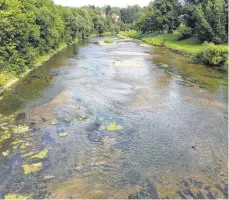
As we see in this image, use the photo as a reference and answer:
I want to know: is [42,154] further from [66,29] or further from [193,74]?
[66,29]

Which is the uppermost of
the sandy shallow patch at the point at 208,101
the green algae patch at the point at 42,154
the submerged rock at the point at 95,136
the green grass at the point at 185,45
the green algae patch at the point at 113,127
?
the green grass at the point at 185,45

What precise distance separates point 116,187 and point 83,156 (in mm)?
3443

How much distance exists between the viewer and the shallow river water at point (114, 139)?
42.7 ft

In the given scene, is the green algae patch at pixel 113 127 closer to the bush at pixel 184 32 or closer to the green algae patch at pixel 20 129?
the green algae patch at pixel 20 129

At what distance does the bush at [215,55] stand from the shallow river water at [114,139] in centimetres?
823

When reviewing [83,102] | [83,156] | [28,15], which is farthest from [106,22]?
[83,156]

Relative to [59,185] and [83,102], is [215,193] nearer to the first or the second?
[59,185]

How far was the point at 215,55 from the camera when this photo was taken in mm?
40656

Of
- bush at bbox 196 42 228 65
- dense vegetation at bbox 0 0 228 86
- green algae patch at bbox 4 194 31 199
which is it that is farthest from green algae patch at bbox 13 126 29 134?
bush at bbox 196 42 228 65

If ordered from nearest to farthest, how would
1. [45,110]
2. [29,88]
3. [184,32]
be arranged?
[45,110] < [29,88] < [184,32]

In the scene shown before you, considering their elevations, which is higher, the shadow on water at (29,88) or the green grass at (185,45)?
the green grass at (185,45)

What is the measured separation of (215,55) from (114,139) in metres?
29.5

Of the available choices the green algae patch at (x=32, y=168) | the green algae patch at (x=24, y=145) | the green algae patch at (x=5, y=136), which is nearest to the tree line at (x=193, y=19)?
the green algae patch at (x=5, y=136)

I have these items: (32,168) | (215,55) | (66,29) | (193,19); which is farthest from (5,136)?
(66,29)
